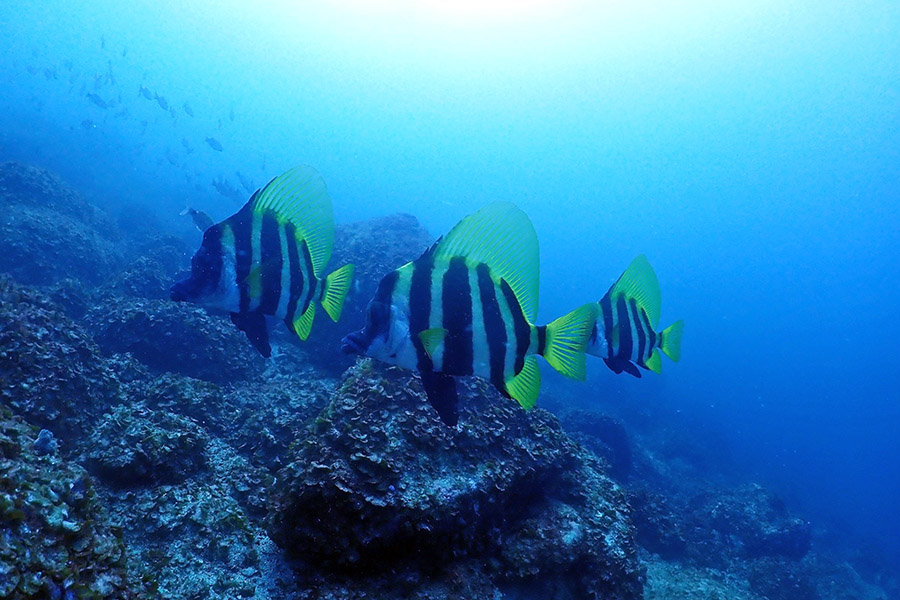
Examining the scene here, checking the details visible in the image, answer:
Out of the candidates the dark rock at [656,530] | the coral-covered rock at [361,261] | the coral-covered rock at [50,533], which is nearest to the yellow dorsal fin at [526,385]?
the coral-covered rock at [50,533]

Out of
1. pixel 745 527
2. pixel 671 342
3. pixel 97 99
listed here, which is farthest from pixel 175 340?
pixel 97 99

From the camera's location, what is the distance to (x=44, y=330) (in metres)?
4.67

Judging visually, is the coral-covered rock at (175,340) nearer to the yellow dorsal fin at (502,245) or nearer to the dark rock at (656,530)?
the yellow dorsal fin at (502,245)

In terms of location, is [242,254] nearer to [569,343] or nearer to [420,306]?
[420,306]

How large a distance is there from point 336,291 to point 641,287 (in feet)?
8.71

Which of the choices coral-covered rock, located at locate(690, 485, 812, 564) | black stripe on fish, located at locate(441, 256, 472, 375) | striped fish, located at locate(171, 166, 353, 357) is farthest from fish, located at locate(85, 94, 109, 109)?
coral-covered rock, located at locate(690, 485, 812, 564)

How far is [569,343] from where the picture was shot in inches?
85.4

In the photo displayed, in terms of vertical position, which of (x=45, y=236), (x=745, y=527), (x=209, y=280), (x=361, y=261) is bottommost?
(x=209, y=280)

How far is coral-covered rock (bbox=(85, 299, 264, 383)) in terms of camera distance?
694 centimetres

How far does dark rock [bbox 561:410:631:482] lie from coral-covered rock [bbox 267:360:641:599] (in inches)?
366

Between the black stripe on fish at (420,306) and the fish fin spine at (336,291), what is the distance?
82 centimetres

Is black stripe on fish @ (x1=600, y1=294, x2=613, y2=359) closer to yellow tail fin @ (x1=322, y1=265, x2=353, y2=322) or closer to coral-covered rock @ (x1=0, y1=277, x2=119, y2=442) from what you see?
yellow tail fin @ (x1=322, y1=265, x2=353, y2=322)

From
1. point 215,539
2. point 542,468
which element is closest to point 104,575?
point 215,539

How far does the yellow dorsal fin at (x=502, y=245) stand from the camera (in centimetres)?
221
